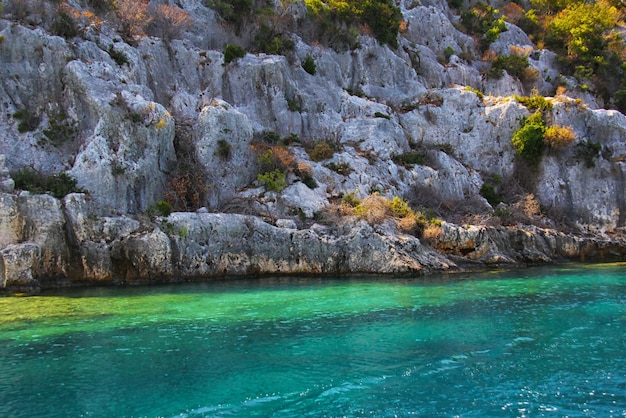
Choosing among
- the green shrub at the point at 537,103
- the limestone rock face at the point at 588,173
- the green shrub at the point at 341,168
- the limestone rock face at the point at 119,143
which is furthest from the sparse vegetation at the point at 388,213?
the green shrub at the point at 537,103

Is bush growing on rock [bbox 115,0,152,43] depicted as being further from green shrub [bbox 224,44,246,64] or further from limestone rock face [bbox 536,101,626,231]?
limestone rock face [bbox 536,101,626,231]

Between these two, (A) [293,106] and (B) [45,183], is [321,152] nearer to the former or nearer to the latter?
(A) [293,106]

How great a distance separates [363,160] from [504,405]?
24.6 m

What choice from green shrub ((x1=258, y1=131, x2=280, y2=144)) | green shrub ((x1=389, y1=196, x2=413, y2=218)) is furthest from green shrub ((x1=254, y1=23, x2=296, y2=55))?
green shrub ((x1=389, y1=196, x2=413, y2=218))

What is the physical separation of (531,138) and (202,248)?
82.7 ft

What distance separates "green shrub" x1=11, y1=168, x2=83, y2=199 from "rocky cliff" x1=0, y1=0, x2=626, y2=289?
0.43m

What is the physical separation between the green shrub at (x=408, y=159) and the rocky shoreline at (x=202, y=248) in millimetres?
8122

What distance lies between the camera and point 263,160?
2806cm

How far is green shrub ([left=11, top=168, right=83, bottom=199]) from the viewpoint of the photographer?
21016mm

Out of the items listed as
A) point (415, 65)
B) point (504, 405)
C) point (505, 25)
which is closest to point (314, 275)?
point (504, 405)

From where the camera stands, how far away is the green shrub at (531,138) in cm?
3494

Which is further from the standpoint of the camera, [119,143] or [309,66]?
[309,66]

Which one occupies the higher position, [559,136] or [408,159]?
[559,136]

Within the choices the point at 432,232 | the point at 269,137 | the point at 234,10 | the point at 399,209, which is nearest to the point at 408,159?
the point at 399,209
